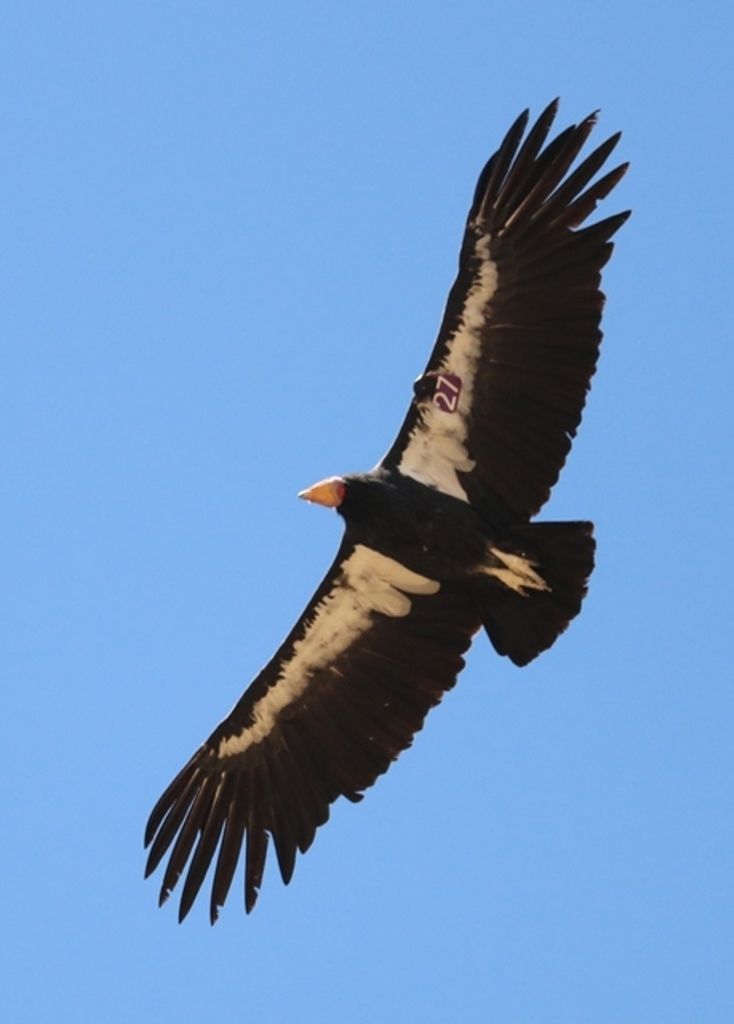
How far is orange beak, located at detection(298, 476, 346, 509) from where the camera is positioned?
57.5 ft

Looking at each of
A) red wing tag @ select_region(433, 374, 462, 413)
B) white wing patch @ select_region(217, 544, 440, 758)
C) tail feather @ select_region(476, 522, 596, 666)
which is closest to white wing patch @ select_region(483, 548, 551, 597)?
tail feather @ select_region(476, 522, 596, 666)

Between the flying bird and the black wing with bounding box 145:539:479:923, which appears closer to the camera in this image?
the flying bird

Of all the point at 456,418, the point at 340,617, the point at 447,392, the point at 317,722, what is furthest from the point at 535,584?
the point at 317,722

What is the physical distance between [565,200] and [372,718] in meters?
4.32

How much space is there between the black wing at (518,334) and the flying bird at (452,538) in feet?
0.04

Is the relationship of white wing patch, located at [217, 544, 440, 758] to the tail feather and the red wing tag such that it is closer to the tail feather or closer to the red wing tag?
the tail feather

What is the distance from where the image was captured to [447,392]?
1777 cm

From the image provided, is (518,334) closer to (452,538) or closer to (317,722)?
(452,538)

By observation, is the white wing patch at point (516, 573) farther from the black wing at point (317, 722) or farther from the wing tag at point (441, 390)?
the wing tag at point (441, 390)

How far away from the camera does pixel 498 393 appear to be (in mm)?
17672

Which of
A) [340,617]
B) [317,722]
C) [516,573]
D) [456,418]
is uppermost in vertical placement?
[456,418]

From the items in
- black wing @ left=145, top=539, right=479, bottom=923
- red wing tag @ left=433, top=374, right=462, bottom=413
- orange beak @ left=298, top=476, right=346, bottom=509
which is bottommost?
black wing @ left=145, top=539, right=479, bottom=923

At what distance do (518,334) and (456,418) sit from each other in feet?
2.63

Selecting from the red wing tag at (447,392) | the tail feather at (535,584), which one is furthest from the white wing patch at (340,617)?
the red wing tag at (447,392)
